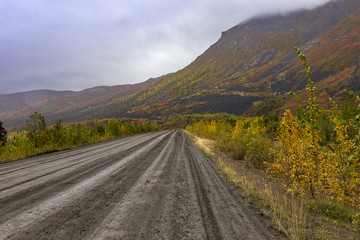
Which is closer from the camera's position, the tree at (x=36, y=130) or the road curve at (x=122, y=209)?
the road curve at (x=122, y=209)

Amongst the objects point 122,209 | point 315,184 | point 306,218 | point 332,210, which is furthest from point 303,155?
point 122,209

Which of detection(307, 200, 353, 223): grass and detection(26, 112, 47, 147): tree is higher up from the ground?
detection(26, 112, 47, 147): tree

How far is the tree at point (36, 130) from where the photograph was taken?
497 inches

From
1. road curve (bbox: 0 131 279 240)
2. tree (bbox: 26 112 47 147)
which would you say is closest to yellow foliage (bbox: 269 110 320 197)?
road curve (bbox: 0 131 279 240)

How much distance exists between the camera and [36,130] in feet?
43.5

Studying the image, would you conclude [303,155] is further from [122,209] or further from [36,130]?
[36,130]

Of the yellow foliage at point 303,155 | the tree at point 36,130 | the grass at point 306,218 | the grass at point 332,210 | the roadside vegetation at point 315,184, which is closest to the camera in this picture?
the grass at point 306,218

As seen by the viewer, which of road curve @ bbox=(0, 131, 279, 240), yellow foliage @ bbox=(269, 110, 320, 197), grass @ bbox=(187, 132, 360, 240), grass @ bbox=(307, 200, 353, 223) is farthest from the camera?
yellow foliage @ bbox=(269, 110, 320, 197)

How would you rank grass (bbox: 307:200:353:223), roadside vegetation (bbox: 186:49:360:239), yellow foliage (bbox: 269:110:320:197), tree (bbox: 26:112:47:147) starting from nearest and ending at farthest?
roadside vegetation (bbox: 186:49:360:239), grass (bbox: 307:200:353:223), yellow foliage (bbox: 269:110:320:197), tree (bbox: 26:112:47:147)

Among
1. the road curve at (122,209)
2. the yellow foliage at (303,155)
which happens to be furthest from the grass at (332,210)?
the road curve at (122,209)

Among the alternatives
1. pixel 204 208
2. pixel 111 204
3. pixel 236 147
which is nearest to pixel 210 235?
pixel 204 208

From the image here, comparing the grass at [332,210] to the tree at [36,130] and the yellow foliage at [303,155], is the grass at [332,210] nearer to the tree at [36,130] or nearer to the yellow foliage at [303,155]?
the yellow foliage at [303,155]

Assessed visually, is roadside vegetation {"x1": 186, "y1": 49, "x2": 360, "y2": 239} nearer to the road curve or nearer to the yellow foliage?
the yellow foliage

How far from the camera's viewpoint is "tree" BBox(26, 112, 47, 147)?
497 inches
